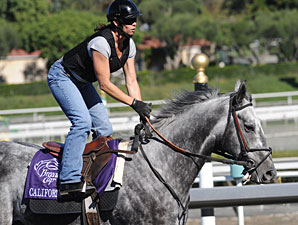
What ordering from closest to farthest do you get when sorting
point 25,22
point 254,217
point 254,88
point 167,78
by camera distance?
point 254,217 < point 254,88 < point 167,78 < point 25,22

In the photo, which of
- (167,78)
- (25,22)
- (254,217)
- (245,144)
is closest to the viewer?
(245,144)

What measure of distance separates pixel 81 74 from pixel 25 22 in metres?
54.6

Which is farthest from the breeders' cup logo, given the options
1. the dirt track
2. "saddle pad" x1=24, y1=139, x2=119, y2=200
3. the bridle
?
the dirt track

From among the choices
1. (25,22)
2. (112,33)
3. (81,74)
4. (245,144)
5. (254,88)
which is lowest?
(245,144)

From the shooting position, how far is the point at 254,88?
36344 millimetres

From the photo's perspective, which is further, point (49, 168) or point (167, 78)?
point (167, 78)

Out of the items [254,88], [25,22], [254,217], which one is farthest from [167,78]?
[254,217]

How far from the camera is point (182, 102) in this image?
4.52 m

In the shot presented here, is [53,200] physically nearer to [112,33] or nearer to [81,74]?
[81,74]

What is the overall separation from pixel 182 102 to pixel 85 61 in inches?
33.0

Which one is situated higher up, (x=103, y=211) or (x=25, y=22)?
(x=25, y=22)

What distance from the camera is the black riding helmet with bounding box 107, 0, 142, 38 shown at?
4.39 m

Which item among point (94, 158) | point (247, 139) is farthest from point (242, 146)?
point (94, 158)

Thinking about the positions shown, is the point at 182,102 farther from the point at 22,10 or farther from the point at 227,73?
the point at 22,10
